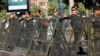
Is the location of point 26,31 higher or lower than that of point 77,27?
lower

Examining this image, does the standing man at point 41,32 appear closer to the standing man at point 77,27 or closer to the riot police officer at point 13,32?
the standing man at point 77,27

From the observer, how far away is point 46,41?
14.0 metres

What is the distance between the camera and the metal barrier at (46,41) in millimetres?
11820

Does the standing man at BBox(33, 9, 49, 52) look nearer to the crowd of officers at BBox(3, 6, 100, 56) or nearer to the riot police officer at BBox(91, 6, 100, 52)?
the crowd of officers at BBox(3, 6, 100, 56)

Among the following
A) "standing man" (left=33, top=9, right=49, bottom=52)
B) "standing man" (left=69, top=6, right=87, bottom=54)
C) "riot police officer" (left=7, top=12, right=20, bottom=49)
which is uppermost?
"standing man" (left=69, top=6, right=87, bottom=54)

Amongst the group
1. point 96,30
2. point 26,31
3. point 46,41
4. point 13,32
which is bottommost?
point 13,32

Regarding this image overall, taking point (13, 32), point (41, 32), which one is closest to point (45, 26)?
point (41, 32)

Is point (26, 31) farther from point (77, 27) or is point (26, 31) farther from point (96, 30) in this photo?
point (96, 30)

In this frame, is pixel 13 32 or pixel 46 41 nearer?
pixel 46 41

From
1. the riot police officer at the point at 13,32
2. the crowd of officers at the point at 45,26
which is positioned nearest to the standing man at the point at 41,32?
the crowd of officers at the point at 45,26

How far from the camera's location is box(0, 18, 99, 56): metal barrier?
38.8 ft

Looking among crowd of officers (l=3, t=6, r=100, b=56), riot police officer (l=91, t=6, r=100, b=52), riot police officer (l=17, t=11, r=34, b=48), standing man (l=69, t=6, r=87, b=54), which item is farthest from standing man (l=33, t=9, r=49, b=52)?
riot police officer (l=91, t=6, r=100, b=52)

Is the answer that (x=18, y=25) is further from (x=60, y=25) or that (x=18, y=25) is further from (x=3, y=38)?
(x=60, y=25)

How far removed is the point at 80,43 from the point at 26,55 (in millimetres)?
3744
